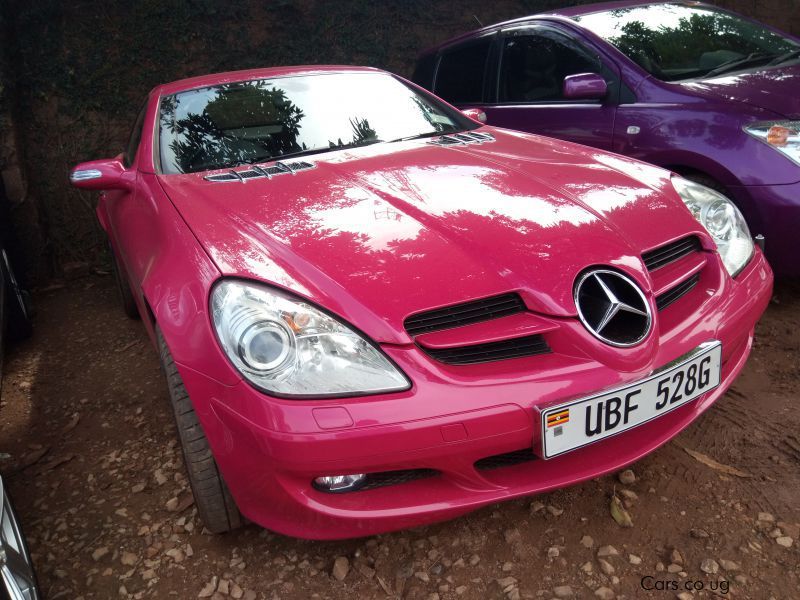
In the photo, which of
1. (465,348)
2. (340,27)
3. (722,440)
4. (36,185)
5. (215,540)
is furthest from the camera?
(340,27)

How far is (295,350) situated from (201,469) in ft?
1.61

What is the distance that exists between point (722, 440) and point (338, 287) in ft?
4.47

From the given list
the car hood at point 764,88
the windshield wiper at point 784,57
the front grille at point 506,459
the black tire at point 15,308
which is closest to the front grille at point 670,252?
the front grille at point 506,459

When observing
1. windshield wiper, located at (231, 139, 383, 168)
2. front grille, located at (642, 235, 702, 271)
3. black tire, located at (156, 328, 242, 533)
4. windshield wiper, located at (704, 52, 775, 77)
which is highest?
windshield wiper, located at (704, 52, 775, 77)

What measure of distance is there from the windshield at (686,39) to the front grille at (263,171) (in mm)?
1907

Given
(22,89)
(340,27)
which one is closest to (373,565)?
(22,89)

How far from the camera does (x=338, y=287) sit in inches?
56.6

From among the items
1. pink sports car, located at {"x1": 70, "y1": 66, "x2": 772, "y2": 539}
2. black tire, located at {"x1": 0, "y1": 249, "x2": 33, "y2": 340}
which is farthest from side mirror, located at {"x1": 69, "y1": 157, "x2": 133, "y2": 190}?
black tire, located at {"x1": 0, "y1": 249, "x2": 33, "y2": 340}

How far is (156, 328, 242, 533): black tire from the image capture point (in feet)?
5.24

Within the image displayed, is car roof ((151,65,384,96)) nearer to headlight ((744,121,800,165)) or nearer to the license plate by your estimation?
headlight ((744,121,800,165))

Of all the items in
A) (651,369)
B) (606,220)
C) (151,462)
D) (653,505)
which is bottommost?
(151,462)

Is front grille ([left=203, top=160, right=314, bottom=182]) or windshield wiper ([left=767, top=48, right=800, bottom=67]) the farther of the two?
windshield wiper ([left=767, top=48, right=800, bottom=67])

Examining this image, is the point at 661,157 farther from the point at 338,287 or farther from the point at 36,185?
the point at 36,185

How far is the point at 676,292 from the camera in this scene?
168 cm
